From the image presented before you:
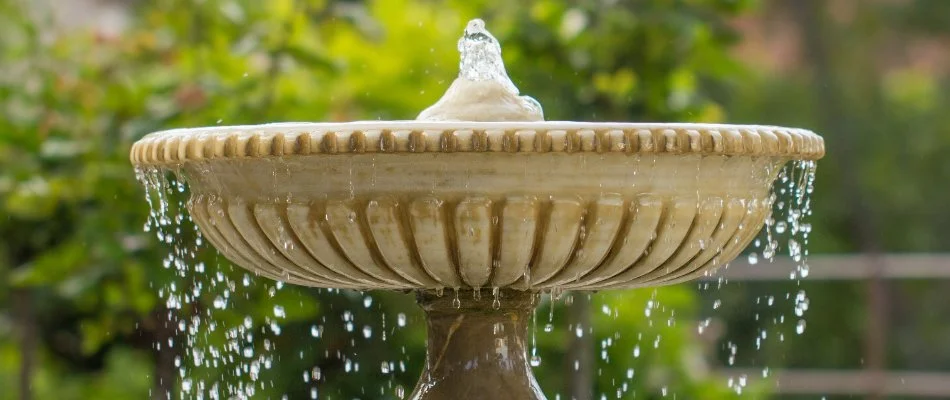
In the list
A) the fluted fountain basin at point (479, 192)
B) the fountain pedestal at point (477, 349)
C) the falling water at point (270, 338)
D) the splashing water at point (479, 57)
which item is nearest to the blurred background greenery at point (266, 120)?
the falling water at point (270, 338)

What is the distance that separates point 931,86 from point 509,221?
1018 centimetres

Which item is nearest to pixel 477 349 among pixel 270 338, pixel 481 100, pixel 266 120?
pixel 481 100

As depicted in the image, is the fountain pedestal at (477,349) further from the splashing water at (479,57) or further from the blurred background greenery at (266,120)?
the blurred background greenery at (266,120)

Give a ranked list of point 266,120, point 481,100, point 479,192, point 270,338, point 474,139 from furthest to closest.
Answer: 1. point 270,338
2. point 266,120
3. point 481,100
4. point 479,192
5. point 474,139

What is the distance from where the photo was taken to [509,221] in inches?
92.1

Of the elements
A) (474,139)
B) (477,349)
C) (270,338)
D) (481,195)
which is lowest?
(270,338)

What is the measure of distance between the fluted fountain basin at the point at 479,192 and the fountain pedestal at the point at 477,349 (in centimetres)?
16

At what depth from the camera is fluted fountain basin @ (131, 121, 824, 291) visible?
2219mm

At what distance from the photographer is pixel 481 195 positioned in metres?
2.32

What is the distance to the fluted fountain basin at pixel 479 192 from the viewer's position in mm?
2219

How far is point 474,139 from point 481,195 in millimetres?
166

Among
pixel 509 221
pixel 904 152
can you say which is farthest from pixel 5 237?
pixel 904 152

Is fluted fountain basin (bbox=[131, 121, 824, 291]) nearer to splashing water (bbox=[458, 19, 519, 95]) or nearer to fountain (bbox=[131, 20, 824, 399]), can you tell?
fountain (bbox=[131, 20, 824, 399])

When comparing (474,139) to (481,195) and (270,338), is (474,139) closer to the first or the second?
(481,195)
